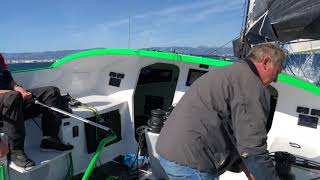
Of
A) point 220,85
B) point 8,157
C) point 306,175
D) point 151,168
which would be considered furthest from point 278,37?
point 8,157

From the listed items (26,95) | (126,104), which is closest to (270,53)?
(26,95)

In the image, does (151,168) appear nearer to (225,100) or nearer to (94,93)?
(94,93)

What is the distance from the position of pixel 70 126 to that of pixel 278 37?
289 centimetres

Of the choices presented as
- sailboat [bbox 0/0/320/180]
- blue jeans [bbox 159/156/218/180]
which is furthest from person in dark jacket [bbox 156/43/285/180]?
sailboat [bbox 0/0/320/180]

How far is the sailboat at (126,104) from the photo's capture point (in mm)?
4199

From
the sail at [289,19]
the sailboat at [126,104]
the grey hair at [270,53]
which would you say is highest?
the sail at [289,19]

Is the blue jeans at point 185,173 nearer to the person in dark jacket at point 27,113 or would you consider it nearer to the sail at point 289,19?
the person in dark jacket at point 27,113

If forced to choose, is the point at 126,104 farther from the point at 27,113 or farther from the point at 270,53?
the point at 270,53

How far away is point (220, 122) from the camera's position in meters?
2.29

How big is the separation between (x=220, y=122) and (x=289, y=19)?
2290 millimetres

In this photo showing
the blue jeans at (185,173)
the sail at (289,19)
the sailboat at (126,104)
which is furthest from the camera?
the sailboat at (126,104)

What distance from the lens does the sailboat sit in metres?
4.20

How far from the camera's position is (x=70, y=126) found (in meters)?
4.99

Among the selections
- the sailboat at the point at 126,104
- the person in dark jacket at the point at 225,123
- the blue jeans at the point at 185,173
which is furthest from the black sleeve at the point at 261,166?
the sailboat at the point at 126,104
